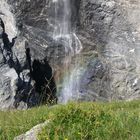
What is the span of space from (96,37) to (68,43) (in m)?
1.79

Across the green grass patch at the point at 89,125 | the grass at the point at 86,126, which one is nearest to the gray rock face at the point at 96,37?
the grass at the point at 86,126

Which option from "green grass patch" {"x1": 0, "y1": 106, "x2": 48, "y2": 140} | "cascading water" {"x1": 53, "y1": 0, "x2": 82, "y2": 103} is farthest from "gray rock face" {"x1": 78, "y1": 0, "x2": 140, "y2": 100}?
"green grass patch" {"x1": 0, "y1": 106, "x2": 48, "y2": 140}

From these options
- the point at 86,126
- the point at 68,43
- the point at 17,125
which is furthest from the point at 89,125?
the point at 68,43

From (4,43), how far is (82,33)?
5.96 meters

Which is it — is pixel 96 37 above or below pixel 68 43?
above

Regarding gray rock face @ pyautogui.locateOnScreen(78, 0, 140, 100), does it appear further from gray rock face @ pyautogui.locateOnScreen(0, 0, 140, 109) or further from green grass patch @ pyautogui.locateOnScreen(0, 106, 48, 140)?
green grass patch @ pyautogui.locateOnScreen(0, 106, 48, 140)

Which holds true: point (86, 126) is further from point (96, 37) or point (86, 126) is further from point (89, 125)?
point (96, 37)

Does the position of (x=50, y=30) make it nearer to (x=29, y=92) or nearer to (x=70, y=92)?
(x=70, y=92)

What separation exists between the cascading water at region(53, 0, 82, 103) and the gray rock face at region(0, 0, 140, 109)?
0.91 ft

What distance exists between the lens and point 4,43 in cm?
2627

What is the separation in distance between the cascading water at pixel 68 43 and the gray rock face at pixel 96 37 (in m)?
0.28

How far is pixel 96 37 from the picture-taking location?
30.4 metres

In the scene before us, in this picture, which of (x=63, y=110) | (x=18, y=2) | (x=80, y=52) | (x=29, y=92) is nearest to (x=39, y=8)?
(x=18, y=2)

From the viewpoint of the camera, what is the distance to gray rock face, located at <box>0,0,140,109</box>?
28.9 meters
